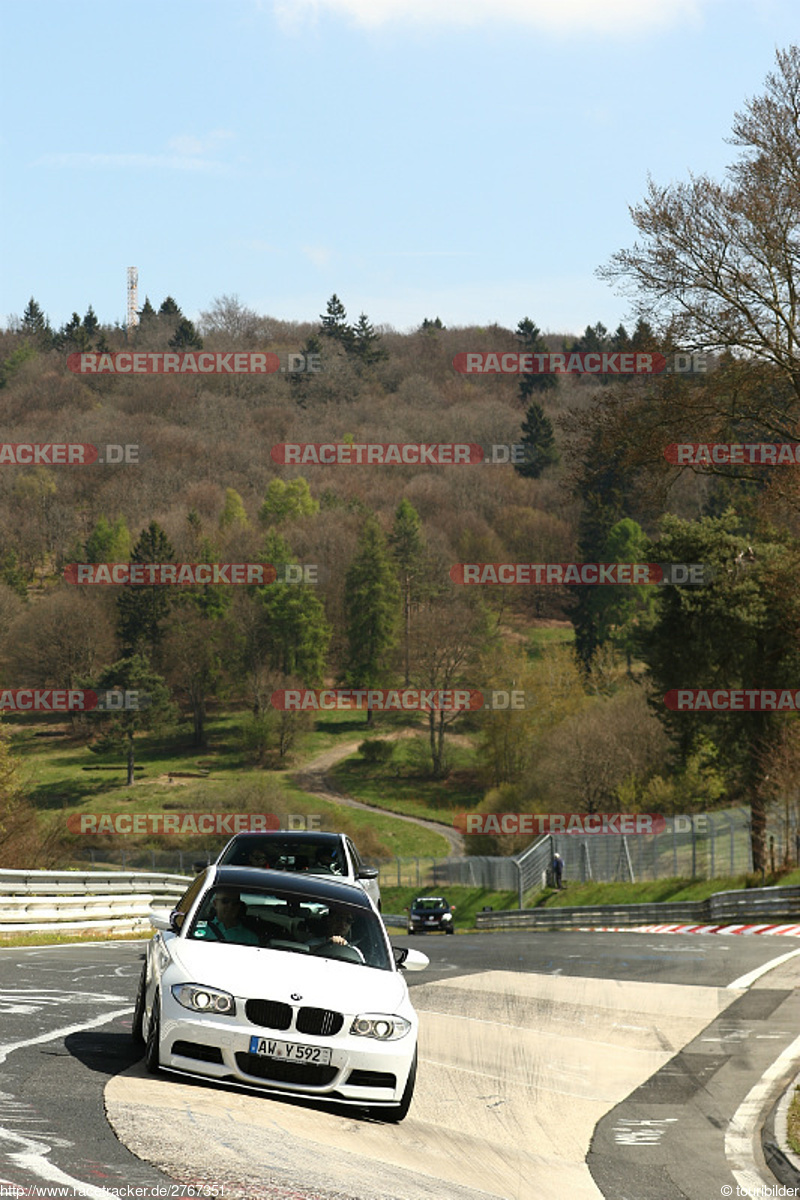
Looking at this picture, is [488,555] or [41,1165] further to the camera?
A: [488,555]

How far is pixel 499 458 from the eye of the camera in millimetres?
176250

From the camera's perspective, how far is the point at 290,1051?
882 cm

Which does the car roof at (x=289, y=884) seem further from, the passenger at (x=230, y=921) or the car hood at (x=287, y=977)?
the car hood at (x=287, y=977)

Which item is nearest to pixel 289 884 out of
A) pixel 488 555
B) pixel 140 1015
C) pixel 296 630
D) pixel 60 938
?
pixel 140 1015

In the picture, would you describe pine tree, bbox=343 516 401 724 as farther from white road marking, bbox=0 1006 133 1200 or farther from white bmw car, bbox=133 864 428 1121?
white road marking, bbox=0 1006 133 1200

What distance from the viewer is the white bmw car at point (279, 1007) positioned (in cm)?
884

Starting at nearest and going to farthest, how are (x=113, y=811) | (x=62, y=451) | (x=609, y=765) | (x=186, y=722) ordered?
1. (x=609, y=765)
2. (x=113, y=811)
3. (x=186, y=722)
4. (x=62, y=451)

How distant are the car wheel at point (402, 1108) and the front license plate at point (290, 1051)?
694 mm

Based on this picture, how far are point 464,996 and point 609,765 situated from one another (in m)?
55.2

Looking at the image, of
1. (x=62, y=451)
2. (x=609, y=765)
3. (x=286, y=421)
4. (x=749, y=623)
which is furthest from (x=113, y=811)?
(x=286, y=421)

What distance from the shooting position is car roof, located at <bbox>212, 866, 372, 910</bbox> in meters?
10.4

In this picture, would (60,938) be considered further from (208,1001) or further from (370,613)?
(370,613)

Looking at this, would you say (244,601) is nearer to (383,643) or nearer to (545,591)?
(383,643)

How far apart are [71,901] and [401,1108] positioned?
65.0 feet
